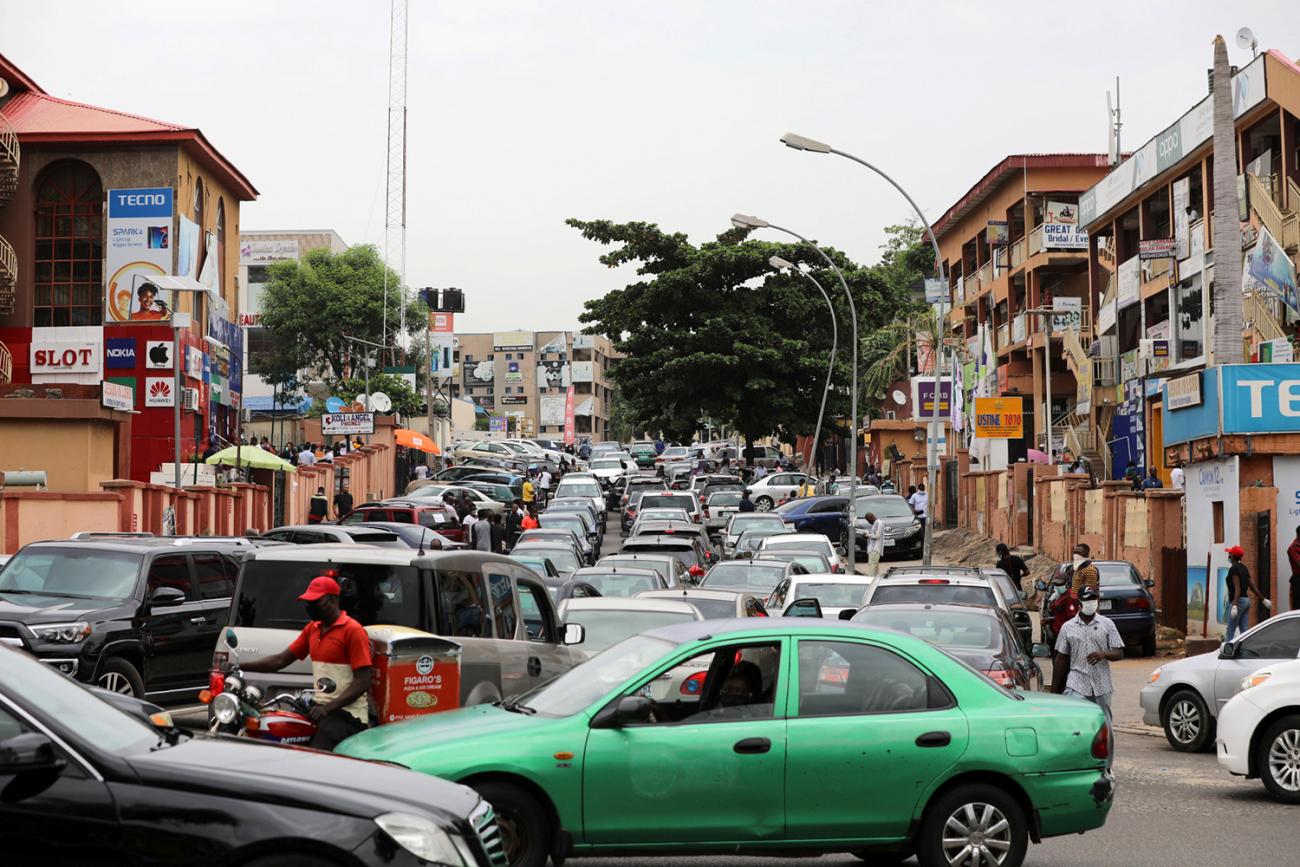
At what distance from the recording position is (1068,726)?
370 inches

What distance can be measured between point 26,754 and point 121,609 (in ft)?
33.6

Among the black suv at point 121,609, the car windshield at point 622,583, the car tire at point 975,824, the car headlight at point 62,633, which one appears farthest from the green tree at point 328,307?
the car tire at point 975,824

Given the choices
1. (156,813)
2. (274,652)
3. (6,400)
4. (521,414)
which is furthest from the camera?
(521,414)

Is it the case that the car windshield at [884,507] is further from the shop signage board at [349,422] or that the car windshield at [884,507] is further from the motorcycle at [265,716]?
the motorcycle at [265,716]

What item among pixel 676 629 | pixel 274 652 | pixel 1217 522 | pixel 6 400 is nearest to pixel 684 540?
pixel 1217 522

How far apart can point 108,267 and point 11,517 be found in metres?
22.2

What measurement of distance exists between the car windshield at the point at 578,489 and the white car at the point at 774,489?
17.0 feet

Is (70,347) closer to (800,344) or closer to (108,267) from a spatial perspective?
(108,267)

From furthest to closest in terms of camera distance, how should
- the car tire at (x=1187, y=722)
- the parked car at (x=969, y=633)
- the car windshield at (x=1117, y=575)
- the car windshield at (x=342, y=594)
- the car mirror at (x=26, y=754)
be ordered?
1. the car windshield at (x=1117, y=575)
2. the car tire at (x=1187, y=722)
3. the parked car at (x=969, y=633)
4. the car windshield at (x=342, y=594)
5. the car mirror at (x=26, y=754)

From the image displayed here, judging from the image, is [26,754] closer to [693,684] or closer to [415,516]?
[693,684]

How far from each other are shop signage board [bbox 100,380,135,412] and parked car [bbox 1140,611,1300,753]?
81.6 ft

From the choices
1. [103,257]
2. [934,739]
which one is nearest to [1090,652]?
[934,739]

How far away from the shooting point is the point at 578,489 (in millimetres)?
54219

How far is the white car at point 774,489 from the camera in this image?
54719 millimetres
